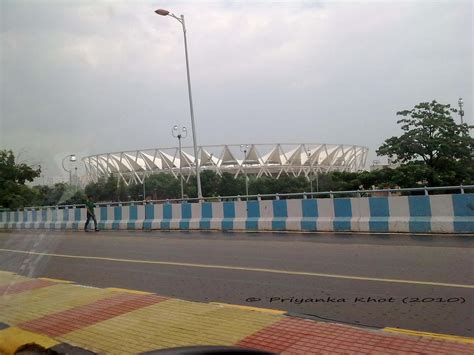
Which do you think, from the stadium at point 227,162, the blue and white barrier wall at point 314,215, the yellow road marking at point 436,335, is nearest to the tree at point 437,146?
the blue and white barrier wall at point 314,215

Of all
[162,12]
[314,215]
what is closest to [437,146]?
[314,215]

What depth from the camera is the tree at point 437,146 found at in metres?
14.3

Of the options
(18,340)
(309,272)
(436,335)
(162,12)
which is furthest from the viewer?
(162,12)

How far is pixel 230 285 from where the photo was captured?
6.73 m

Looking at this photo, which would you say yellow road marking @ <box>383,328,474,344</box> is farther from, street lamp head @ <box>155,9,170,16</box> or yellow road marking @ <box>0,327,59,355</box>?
street lamp head @ <box>155,9,170,16</box>

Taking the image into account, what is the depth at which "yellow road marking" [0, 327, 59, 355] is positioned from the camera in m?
4.30

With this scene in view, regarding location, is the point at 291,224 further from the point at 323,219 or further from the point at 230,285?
the point at 230,285

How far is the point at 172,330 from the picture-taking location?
4504 millimetres

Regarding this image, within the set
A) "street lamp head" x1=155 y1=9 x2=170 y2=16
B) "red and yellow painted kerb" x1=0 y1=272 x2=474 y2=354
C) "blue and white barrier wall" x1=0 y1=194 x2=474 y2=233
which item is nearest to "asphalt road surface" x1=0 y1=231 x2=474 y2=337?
"red and yellow painted kerb" x1=0 y1=272 x2=474 y2=354

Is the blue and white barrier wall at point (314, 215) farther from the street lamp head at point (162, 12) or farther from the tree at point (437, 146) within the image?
the street lamp head at point (162, 12)

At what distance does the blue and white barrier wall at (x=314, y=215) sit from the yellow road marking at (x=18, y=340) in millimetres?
9732

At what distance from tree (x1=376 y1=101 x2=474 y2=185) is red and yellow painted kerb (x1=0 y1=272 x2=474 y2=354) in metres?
10.8

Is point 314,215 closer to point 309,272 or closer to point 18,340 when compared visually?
point 309,272

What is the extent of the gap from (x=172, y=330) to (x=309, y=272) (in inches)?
131
